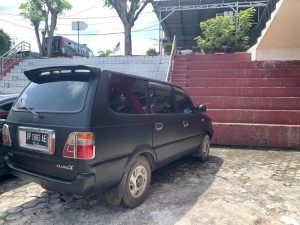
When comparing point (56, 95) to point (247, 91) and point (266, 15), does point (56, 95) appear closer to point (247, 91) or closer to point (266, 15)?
point (247, 91)

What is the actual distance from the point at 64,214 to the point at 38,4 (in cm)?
2443

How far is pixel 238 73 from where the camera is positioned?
34.5ft

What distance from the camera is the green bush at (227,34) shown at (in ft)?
50.1

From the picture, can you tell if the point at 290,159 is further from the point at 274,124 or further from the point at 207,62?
the point at 207,62

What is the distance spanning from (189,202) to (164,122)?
3.89 feet

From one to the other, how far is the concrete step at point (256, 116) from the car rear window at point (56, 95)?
5570mm

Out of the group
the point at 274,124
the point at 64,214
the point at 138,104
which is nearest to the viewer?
the point at 64,214

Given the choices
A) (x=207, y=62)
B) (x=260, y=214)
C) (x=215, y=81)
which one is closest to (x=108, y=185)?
(x=260, y=214)

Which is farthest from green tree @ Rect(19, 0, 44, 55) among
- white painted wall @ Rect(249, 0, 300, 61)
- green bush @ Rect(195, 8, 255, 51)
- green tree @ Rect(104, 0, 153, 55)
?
white painted wall @ Rect(249, 0, 300, 61)

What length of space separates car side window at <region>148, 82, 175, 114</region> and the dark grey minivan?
2 cm

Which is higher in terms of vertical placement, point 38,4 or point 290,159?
point 38,4

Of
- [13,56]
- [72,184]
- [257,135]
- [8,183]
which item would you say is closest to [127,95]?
[72,184]

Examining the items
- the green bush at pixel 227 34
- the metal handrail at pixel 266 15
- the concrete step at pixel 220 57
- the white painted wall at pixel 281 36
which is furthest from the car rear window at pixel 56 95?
the green bush at pixel 227 34

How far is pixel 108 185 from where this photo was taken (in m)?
3.28
